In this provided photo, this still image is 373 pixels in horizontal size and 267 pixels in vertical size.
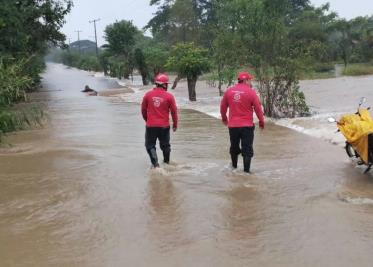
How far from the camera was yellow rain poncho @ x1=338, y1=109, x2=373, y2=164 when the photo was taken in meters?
7.93

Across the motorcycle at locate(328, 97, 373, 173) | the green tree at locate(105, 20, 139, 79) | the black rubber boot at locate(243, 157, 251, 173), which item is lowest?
the black rubber boot at locate(243, 157, 251, 173)

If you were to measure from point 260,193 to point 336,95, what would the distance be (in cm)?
2141

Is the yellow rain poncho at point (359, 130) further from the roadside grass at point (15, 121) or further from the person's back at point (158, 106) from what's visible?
the roadside grass at point (15, 121)

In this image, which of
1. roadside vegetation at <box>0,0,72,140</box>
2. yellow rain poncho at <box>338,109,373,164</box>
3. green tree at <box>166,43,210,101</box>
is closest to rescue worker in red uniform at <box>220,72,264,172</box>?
yellow rain poncho at <box>338,109,373,164</box>

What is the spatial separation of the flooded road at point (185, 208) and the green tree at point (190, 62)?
12.9 meters

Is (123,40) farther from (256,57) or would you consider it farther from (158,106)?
(158,106)

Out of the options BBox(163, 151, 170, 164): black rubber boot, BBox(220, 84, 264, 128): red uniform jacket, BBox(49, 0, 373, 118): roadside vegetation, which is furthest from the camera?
BBox(49, 0, 373, 118): roadside vegetation

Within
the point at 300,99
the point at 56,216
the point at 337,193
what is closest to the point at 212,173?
the point at 337,193

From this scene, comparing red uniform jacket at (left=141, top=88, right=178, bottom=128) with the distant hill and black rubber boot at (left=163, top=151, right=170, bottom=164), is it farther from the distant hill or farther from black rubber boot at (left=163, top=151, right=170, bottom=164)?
the distant hill

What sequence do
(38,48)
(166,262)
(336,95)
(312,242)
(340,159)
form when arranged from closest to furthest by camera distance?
(166,262) < (312,242) < (340,159) < (336,95) < (38,48)

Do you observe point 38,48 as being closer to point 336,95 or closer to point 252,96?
point 336,95

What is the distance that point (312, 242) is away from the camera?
5258 millimetres

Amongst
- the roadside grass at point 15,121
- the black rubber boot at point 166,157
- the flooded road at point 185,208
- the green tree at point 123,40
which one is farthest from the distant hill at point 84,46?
the black rubber boot at point 166,157

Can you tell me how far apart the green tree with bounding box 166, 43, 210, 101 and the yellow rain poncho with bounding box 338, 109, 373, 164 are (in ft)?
50.4
